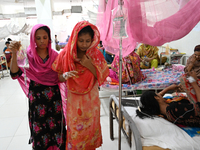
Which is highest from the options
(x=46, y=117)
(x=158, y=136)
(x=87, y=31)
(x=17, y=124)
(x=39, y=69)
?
(x=87, y=31)

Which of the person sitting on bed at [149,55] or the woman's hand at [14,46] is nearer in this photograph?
the woman's hand at [14,46]

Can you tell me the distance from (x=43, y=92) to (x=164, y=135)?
46.4 inches

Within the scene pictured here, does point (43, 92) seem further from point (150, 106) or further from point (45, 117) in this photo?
point (150, 106)

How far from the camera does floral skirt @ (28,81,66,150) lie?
4.72 ft

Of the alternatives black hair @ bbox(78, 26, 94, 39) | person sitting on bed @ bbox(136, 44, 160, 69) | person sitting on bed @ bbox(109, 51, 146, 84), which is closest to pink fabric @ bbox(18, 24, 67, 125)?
black hair @ bbox(78, 26, 94, 39)

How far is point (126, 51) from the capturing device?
157cm

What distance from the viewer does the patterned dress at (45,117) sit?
1439mm

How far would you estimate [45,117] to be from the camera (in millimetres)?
1478

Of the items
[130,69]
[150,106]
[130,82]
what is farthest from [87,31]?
[130,69]

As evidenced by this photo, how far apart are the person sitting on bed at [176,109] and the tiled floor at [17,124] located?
60cm

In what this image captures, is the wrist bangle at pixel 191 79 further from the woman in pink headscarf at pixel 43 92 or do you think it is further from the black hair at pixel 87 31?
the woman in pink headscarf at pixel 43 92

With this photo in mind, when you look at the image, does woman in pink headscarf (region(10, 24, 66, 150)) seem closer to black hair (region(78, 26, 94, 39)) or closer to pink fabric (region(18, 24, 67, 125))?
pink fabric (region(18, 24, 67, 125))

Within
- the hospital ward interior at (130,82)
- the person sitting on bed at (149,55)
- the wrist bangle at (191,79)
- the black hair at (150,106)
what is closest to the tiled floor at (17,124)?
the hospital ward interior at (130,82)

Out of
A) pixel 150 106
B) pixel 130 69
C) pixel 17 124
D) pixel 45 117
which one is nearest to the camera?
pixel 45 117
